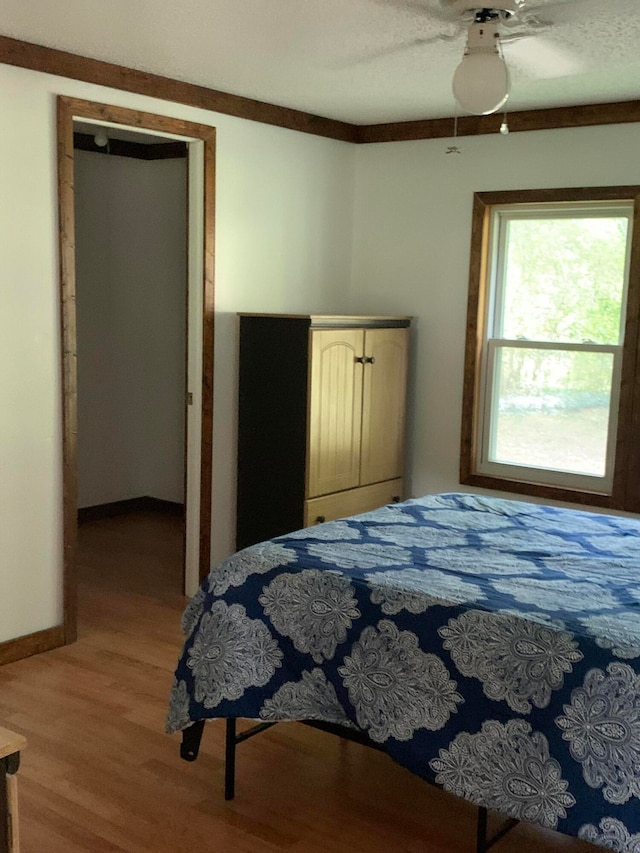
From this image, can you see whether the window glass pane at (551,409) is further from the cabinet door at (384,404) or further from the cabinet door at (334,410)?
the cabinet door at (334,410)

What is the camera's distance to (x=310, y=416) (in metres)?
4.25

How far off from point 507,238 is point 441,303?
0.47 metres

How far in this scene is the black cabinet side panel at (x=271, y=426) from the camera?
428 cm

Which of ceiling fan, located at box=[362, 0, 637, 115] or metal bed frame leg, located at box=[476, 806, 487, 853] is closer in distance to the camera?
metal bed frame leg, located at box=[476, 806, 487, 853]

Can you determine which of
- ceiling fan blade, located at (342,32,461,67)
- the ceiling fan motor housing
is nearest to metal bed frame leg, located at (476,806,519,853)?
the ceiling fan motor housing

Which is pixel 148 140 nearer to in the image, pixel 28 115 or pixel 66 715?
pixel 28 115

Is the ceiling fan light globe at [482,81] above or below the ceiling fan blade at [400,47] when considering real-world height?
below

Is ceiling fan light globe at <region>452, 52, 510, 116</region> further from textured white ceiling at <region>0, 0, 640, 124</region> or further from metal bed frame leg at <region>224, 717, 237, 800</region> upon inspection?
metal bed frame leg at <region>224, 717, 237, 800</region>

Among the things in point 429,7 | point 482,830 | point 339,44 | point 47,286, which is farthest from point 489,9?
point 482,830

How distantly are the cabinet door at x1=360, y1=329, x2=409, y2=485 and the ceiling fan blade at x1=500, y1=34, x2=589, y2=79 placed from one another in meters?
1.45

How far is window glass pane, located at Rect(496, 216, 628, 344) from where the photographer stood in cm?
435

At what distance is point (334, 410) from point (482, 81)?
194 cm

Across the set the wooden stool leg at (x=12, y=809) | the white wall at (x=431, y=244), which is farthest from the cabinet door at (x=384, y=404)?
the wooden stool leg at (x=12, y=809)

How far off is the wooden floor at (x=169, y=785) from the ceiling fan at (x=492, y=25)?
2.14m
